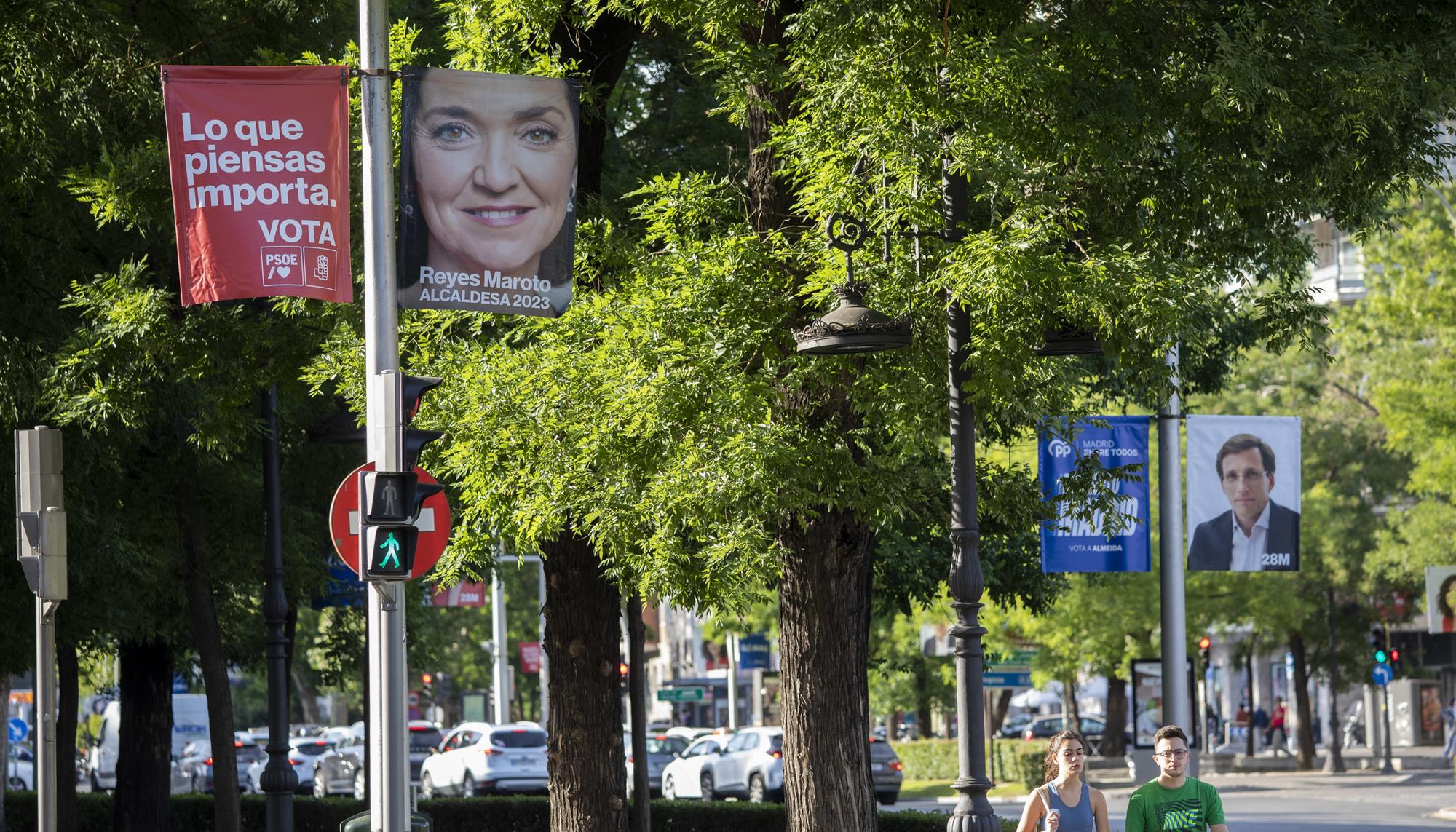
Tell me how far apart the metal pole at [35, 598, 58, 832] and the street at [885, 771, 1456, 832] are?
13.9 meters

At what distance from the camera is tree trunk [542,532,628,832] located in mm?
14922

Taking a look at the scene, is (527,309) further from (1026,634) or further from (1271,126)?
(1026,634)

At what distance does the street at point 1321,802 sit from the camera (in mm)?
27234

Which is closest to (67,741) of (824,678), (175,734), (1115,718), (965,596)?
(824,678)

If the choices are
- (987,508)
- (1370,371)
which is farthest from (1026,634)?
(987,508)

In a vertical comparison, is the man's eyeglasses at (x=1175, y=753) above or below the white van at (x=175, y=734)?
above

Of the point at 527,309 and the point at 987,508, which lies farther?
the point at 987,508

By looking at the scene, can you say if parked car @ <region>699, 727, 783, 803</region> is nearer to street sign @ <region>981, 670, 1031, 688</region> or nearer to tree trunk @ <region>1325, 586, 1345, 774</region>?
street sign @ <region>981, 670, 1031, 688</region>

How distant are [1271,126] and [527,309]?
15.1ft

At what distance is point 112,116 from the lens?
1489 centimetres

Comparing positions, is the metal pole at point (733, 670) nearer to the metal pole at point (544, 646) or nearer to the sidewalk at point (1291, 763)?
the metal pole at point (544, 646)

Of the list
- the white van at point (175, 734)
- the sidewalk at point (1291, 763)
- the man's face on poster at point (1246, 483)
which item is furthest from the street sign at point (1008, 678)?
the man's face on poster at point (1246, 483)

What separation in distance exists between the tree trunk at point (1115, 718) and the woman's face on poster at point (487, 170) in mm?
36209

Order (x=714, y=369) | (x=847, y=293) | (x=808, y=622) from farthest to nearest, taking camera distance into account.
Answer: (x=808, y=622) < (x=714, y=369) < (x=847, y=293)
